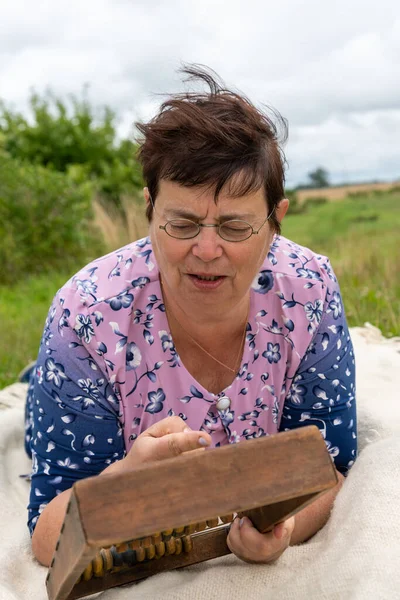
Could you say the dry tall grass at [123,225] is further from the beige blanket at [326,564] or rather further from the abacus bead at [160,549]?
the abacus bead at [160,549]

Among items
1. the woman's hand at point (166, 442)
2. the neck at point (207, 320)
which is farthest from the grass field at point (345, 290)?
the woman's hand at point (166, 442)

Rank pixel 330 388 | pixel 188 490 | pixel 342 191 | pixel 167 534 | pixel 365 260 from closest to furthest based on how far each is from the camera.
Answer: pixel 188 490
pixel 167 534
pixel 330 388
pixel 365 260
pixel 342 191

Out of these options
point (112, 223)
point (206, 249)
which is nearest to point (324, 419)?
point (206, 249)

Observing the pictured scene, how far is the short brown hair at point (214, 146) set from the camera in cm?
200

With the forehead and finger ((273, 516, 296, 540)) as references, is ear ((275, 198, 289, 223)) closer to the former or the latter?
the forehead

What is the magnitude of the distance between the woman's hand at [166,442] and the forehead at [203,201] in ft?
1.84

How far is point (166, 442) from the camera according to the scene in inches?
67.3

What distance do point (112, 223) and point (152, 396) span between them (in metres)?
6.33

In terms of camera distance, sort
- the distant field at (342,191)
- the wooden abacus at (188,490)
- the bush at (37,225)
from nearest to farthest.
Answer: the wooden abacus at (188,490)
the bush at (37,225)
the distant field at (342,191)

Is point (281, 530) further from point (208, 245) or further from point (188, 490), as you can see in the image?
point (208, 245)

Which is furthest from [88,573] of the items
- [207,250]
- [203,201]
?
[203,201]

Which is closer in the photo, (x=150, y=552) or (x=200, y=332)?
(x=150, y=552)

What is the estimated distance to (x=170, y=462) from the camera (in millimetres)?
1463

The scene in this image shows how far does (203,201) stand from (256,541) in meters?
0.89
